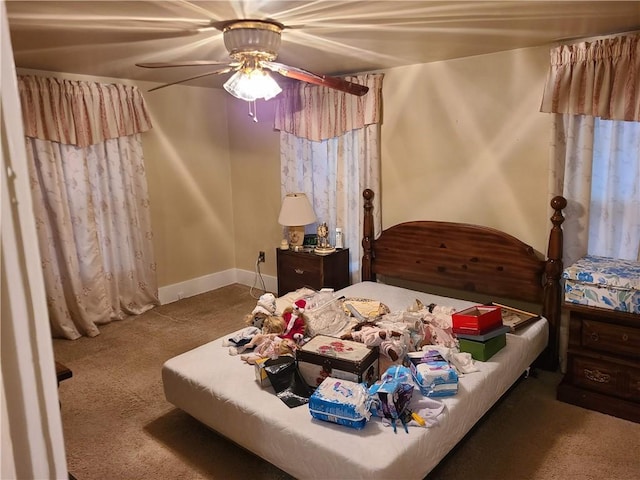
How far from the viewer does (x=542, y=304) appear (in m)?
3.29

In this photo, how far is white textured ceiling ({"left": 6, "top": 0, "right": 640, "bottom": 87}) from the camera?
2.19 meters

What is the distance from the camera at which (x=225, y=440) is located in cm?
259

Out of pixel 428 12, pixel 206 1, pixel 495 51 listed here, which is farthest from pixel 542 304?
pixel 206 1

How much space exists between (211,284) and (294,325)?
2.80m

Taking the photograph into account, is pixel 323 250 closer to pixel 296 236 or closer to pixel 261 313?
pixel 296 236

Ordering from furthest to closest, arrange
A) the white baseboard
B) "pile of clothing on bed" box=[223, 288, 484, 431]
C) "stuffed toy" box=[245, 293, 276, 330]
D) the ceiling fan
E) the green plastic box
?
1. the white baseboard
2. "stuffed toy" box=[245, 293, 276, 330]
3. the green plastic box
4. the ceiling fan
5. "pile of clothing on bed" box=[223, 288, 484, 431]

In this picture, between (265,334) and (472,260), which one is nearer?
(265,334)

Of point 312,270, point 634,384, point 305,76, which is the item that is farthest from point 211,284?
point 634,384

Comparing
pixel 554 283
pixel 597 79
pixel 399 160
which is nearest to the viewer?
pixel 597 79

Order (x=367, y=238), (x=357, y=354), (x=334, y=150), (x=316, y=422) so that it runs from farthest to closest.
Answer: (x=334, y=150) < (x=367, y=238) < (x=357, y=354) < (x=316, y=422)

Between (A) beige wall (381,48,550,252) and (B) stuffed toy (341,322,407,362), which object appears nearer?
→ (B) stuffed toy (341,322,407,362)

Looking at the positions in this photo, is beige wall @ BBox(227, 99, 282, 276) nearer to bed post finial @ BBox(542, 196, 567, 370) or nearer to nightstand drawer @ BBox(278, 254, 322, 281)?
nightstand drawer @ BBox(278, 254, 322, 281)

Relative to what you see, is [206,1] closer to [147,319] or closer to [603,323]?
[603,323]

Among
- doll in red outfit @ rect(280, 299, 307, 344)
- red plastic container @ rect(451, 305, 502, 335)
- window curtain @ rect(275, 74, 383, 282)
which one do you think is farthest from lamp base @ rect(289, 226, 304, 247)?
red plastic container @ rect(451, 305, 502, 335)
